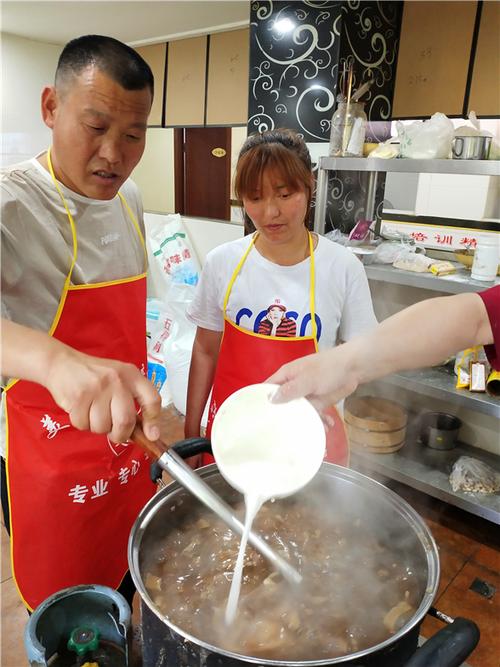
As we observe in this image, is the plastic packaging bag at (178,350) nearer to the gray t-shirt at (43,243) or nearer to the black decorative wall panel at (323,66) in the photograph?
the black decorative wall panel at (323,66)

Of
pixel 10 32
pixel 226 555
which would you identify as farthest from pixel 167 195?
pixel 226 555

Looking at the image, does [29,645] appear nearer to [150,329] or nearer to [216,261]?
[216,261]

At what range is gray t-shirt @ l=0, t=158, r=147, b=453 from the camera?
1.16m

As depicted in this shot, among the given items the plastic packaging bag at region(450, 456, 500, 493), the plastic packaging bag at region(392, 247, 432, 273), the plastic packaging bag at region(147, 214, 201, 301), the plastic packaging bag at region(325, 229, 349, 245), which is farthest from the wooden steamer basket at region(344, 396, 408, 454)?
the plastic packaging bag at region(147, 214, 201, 301)

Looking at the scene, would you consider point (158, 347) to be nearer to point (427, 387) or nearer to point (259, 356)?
point (427, 387)

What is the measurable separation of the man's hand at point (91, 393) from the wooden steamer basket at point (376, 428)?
2.06 metres

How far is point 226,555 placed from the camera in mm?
1222

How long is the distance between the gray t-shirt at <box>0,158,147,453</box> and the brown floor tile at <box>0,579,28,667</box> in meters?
0.89

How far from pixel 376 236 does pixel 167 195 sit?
8.57 feet

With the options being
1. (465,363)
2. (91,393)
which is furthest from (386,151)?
(91,393)

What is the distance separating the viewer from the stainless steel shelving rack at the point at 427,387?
226 cm

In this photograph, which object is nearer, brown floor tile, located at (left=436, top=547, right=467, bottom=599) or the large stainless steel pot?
the large stainless steel pot

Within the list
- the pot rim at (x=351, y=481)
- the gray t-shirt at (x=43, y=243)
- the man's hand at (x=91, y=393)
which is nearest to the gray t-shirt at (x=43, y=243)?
the gray t-shirt at (x=43, y=243)

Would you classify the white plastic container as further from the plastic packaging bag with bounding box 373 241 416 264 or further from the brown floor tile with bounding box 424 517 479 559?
the brown floor tile with bounding box 424 517 479 559
